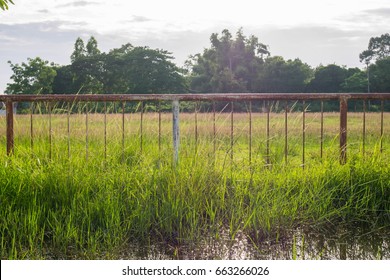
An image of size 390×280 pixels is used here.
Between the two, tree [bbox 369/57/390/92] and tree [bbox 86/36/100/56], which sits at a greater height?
tree [bbox 86/36/100/56]

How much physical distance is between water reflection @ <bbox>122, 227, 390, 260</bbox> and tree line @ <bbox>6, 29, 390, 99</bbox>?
45643 millimetres

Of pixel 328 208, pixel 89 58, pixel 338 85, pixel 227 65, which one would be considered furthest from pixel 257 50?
pixel 328 208

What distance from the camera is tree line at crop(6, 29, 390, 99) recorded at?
5262 centimetres

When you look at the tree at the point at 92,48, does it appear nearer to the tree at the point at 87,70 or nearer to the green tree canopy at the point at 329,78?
the tree at the point at 87,70

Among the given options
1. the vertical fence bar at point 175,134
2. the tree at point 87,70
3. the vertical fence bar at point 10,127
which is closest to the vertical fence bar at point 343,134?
the vertical fence bar at point 175,134

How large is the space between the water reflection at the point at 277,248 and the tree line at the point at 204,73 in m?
45.6

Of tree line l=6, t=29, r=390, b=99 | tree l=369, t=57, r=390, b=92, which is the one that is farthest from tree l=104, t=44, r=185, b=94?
tree l=369, t=57, r=390, b=92

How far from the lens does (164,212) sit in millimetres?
4258

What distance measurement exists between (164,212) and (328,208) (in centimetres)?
170

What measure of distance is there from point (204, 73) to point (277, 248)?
51861 mm

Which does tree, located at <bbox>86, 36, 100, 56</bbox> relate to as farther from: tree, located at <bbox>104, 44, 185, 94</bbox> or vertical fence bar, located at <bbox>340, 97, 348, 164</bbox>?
vertical fence bar, located at <bbox>340, 97, 348, 164</bbox>

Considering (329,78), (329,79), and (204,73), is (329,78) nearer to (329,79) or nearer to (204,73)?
(329,79)

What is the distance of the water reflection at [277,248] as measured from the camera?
152 inches

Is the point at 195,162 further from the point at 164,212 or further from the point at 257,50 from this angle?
the point at 257,50
